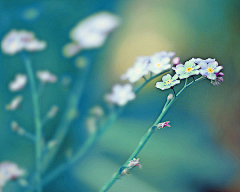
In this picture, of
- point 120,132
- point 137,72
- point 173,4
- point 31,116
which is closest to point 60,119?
point 31,116

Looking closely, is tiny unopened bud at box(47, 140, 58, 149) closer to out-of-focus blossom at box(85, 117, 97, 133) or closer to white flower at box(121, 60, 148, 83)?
out-of-focus blossom at box(85, 117, 97, 133)

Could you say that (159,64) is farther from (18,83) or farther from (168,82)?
(18,83)

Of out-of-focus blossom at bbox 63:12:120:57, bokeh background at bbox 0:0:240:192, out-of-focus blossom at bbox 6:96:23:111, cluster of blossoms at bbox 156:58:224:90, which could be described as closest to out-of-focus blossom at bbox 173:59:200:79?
cluster of blossoms at bbox 156:58:224:90

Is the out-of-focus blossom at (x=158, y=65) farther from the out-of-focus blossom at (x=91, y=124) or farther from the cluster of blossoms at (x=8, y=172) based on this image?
the cluster of blossoms at (x=8, y=172)

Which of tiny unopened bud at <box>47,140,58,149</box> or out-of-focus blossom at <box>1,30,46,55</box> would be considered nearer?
tiny unopened bud at <box>47,140,58,149</box>

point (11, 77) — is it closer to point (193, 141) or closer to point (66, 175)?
point (66, 175)

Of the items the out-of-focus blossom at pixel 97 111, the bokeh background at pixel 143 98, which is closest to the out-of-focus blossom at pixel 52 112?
the bokeh background at pixel 143 98

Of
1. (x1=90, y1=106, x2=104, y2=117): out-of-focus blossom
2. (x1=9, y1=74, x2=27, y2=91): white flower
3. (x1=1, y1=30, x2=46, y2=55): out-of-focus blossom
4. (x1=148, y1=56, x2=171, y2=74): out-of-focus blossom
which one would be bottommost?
(x1=148, y1=56, x2=171, y2=74): out-of-focus blossom
